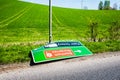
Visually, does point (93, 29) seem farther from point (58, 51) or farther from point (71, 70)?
point (71, 70)

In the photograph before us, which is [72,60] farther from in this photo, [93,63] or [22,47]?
[22,47]

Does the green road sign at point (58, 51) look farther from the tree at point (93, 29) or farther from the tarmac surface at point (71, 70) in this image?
the tree at point (93, 29)

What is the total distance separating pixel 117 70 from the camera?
28.4 feet

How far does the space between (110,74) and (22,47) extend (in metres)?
5.39

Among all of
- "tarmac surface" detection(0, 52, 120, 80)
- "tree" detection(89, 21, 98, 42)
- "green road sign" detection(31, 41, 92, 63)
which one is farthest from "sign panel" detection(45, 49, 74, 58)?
"tree" detection(89, 21, 98, 42)

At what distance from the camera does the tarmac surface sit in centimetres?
785

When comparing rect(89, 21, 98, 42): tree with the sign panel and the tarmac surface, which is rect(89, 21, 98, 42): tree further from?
the tarmac surface

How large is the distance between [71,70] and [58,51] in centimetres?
216

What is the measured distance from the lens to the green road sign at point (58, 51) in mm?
10086

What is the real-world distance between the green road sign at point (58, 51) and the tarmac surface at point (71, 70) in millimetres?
357

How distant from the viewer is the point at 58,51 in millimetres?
10695

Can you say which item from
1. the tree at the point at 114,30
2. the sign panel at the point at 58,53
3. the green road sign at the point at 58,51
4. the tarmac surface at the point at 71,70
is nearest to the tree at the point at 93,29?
the tree at the point at 114,30

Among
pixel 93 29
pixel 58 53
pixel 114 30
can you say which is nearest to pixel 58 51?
pixel 58 53

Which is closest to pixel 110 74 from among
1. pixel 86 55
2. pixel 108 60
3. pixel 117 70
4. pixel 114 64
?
pixel 117 70
